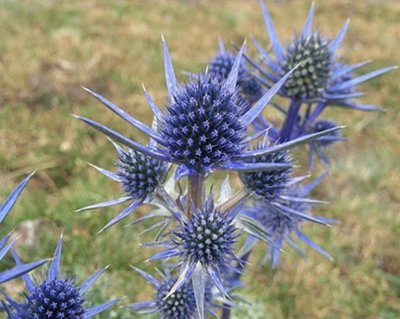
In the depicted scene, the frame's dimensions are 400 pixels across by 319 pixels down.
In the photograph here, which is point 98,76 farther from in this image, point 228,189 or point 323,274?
point 228,189

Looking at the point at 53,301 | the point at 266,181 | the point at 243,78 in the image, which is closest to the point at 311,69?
the point at 243,78

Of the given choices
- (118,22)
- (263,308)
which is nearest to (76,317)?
(263,308)

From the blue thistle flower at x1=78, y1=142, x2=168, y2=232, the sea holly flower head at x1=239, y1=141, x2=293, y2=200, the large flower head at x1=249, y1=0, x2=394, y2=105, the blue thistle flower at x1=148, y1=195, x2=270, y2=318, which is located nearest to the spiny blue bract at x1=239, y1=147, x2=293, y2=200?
the sea holly flower head at x1=239, y1=141, x2=293, y2=200

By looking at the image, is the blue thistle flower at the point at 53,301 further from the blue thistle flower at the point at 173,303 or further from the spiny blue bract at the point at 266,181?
the spiny blue bract at the point at 266,181

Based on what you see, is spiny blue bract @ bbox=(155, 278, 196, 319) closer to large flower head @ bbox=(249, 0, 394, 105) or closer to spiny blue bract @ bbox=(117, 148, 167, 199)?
spiny blue bract @ bbox=(117, 148, 167, 199)

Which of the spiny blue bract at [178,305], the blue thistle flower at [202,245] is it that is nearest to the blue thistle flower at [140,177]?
the blue thistle flower at [202,245]

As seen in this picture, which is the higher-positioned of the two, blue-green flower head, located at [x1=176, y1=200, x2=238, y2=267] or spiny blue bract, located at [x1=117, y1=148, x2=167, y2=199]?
spiny blue bract, located at [x1=117, y1=148, x2=167, y2=199]

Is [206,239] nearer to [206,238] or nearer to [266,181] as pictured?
[206,238]
